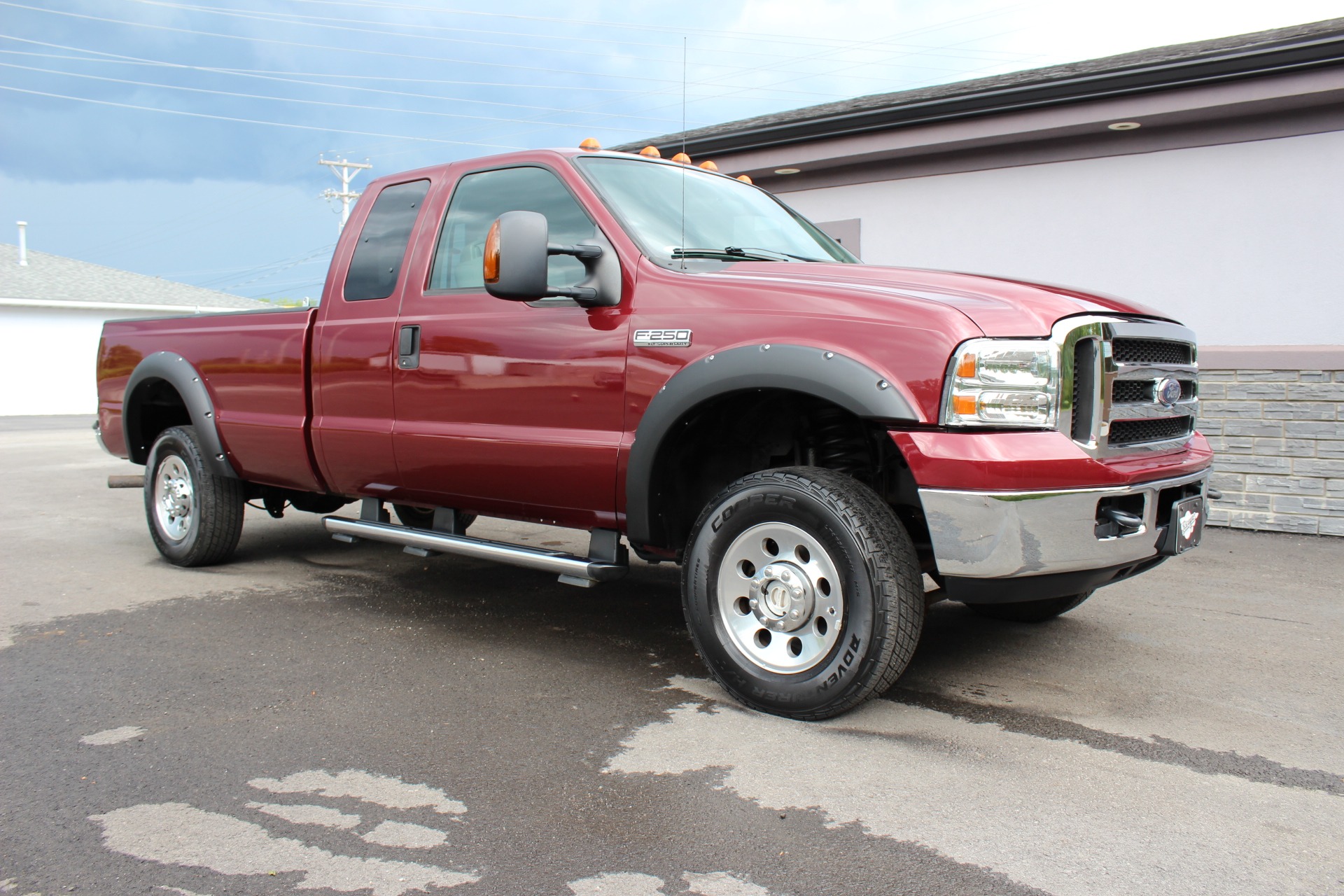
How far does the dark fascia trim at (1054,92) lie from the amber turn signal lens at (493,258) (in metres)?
5.18

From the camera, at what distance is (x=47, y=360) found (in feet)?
97.5

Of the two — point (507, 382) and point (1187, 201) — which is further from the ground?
point (1187, 201)

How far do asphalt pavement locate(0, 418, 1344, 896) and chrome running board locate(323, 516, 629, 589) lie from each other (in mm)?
405

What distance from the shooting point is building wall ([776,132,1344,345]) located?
26.5 feet

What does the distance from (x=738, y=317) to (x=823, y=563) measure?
0.93m

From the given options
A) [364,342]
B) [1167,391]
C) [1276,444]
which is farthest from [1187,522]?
[1276,444]

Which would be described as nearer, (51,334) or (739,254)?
(739,254)

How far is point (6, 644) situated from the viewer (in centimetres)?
457

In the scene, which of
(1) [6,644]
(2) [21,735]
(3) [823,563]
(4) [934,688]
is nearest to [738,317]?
(3) [823,563]

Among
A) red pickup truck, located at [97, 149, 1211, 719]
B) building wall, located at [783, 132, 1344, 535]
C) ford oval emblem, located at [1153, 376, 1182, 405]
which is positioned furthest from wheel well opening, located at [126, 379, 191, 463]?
building wall, located at [783, 132, 1344, 535]

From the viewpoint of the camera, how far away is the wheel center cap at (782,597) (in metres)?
3.55

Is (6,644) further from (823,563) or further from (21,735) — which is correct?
(823,563)

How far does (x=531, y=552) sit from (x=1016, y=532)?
2.00 metres

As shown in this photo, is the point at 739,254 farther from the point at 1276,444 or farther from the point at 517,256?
the point at 1276,444
